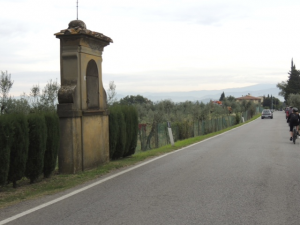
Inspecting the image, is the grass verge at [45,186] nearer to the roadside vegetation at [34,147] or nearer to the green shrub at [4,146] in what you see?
the roadside vegetation at [34,147]

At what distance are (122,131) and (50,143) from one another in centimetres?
380

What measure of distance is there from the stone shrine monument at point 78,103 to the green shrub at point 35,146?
1.20m

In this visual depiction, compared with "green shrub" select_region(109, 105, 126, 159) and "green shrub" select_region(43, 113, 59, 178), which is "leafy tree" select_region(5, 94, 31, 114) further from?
"green shrub" select_region(109, 105, 126, 159)

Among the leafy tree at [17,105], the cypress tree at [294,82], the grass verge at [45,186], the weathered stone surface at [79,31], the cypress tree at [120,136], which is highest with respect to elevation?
the cypress tree at [294,82]

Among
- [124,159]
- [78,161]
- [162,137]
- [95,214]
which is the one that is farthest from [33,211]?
[162,137]

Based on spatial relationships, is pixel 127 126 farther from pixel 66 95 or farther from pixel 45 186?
pixel 45 186

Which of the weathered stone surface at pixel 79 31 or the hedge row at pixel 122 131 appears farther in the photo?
the hedge row at pixel 122 131

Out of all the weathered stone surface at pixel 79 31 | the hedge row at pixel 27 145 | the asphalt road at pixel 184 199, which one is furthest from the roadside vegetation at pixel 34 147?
the weathered stone surface at pixel 79 31

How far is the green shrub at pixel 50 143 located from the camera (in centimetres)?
873

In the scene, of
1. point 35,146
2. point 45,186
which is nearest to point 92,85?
point 35,146

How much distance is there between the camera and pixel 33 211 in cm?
593

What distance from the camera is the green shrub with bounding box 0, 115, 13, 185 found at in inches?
280

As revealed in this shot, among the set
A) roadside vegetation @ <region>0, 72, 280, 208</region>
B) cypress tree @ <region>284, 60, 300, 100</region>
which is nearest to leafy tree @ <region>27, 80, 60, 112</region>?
roadside vegetation @ <region>0, 72, 280, 208</region>

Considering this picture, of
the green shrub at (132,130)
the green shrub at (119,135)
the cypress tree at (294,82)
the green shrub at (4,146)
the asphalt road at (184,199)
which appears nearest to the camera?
the asphalt road at (184,199)
